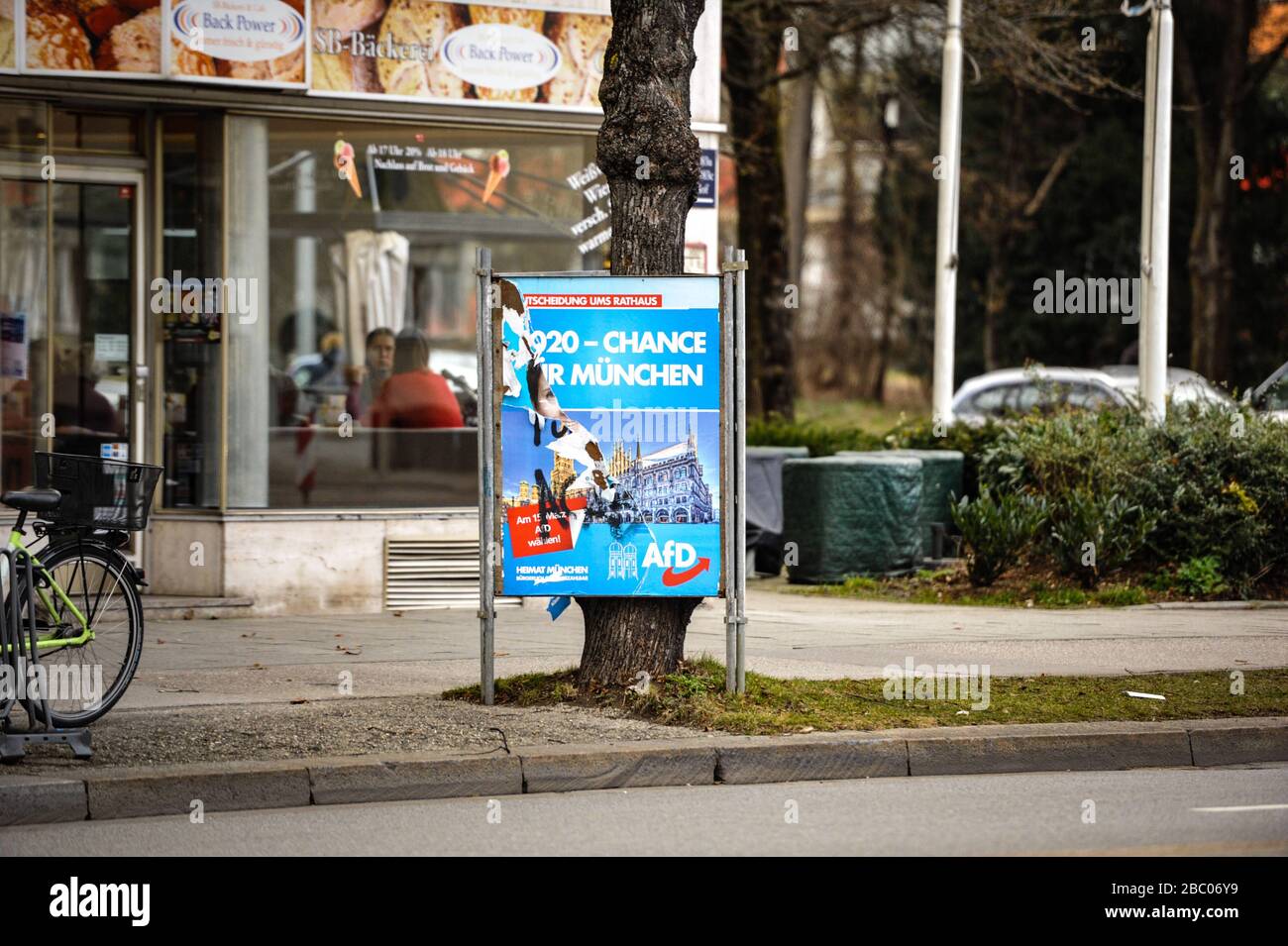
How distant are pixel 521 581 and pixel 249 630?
354 cm

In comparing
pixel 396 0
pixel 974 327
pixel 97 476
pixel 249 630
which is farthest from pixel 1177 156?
pixel 97 476

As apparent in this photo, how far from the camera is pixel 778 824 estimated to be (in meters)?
6.80

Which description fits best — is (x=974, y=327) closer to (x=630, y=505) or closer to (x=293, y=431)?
(x=293, y=431)

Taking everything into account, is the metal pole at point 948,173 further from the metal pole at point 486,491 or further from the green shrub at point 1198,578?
the metal pole at point 486,491

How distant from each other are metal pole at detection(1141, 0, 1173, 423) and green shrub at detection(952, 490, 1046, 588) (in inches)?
116

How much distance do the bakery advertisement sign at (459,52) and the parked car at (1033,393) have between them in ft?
17.9

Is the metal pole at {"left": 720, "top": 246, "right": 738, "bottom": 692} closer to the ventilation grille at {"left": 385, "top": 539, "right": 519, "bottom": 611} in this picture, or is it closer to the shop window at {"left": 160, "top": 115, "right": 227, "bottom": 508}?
the ventilation grille at {"left": 385, "top": 539, "right": 519, "bottom": 611}

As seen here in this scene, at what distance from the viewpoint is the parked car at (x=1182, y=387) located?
14.9m

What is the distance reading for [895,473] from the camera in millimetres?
14336

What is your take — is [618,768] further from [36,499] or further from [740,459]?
[36,499]

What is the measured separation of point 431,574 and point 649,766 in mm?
5406
